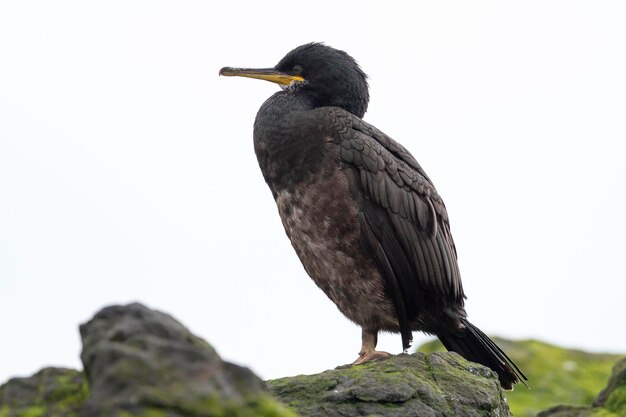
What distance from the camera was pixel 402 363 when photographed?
697cm

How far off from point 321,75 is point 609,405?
3846 mm

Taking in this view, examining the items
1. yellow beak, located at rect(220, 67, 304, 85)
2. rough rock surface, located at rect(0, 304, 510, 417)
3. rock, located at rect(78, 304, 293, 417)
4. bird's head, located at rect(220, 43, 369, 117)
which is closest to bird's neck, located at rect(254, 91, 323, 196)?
bird's head, located at rect(220, 43, 369, 117)

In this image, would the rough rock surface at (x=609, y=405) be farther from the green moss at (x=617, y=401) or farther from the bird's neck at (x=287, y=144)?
the bird's neck at (x=287, y=144)

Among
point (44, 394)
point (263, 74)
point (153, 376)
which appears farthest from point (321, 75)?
point (153, 376)

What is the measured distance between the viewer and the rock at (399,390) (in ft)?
19.9

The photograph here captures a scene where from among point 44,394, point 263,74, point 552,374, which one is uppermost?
point 263,74

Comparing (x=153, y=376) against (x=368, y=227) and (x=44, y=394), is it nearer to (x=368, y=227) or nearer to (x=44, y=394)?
(x=44, y=394)

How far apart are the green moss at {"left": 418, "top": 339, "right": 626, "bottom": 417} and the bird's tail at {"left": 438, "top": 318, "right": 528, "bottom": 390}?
82.1 inches

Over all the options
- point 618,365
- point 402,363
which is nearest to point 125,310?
point 402,363

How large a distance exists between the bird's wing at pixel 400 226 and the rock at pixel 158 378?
4338 mm

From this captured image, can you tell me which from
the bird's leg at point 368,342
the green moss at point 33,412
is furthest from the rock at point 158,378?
the bird's leg at point 368,342

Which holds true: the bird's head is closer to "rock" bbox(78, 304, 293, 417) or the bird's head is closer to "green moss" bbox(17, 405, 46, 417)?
"green moss" bbox(17, 405, 46, 417)

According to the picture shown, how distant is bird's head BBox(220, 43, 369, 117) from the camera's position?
30.6 ft

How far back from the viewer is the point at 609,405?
8188 mm
